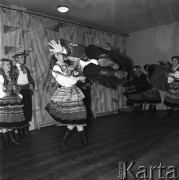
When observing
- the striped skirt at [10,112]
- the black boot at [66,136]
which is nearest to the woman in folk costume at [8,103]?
the striped skirt at [10,112]

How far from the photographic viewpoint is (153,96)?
551cm

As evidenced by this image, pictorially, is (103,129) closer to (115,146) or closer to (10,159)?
(115,146)

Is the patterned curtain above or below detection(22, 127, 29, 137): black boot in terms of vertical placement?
above

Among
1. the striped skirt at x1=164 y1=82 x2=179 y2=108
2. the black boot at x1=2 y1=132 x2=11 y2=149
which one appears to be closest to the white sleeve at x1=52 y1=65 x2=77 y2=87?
the black boot at x1=2 y1=132 x2=11 y2=149

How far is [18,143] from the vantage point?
3150 millimetres

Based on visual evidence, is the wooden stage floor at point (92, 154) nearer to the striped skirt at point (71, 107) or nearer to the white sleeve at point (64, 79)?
the striped skirt at point (71, 107)

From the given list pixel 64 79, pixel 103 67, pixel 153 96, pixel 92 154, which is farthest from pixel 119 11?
pixel 153 96

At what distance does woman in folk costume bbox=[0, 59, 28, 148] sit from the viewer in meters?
2.99

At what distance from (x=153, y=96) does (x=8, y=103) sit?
3.55 metres

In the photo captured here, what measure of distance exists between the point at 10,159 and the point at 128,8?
7.35 ft

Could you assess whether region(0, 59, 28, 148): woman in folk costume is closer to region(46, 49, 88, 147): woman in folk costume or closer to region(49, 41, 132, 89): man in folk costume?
region(46, 49, 88, 147): woman in folk costume

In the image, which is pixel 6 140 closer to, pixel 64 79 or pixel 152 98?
pixel 64 79

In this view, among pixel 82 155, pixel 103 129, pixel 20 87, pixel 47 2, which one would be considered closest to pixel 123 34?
pixel 47 2

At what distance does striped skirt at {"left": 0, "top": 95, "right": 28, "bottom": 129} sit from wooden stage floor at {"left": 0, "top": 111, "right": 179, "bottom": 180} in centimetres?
29
